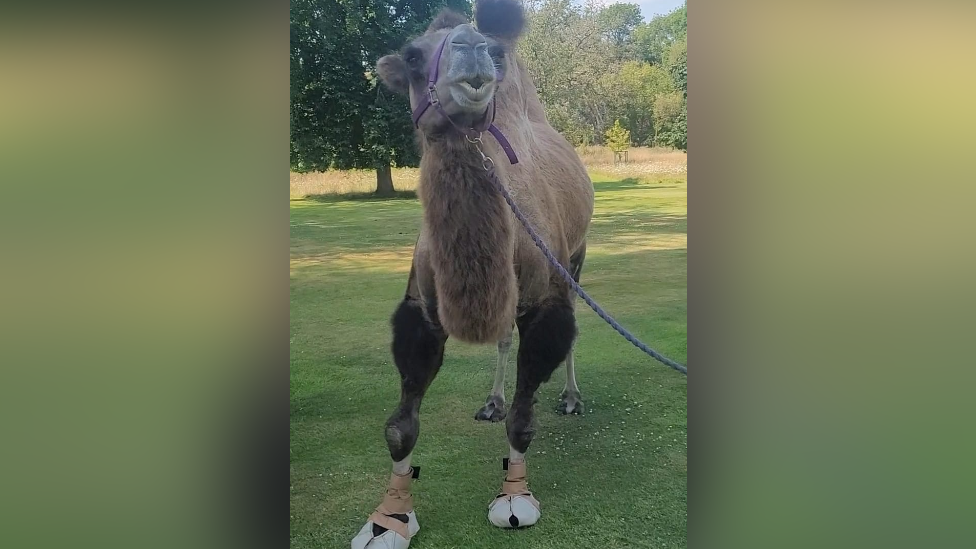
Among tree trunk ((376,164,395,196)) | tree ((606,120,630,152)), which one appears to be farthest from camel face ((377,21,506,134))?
tree ((606,120,630,152))

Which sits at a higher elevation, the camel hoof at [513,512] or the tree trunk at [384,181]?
the tree trunk at [384,181]

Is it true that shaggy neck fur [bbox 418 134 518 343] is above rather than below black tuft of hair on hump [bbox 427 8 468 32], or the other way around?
below

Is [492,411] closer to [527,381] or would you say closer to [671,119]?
[527,381]

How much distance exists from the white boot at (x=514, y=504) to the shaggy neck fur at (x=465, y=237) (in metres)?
0.75

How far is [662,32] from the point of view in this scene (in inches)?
124

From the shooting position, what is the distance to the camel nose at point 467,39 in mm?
2143

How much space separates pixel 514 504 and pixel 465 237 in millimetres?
1231

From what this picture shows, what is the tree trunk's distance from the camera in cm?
311

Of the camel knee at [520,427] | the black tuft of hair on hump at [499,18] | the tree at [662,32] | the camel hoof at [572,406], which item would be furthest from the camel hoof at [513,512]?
the tree at [662,32]

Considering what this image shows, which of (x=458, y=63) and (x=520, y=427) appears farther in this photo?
(x=520, y=427)

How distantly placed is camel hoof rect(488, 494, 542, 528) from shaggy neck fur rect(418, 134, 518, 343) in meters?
0.83

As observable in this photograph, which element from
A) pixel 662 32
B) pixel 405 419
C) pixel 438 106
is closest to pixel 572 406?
pixel 405 419

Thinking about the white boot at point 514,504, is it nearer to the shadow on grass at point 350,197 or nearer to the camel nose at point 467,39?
the shadow on grass at point 350,197

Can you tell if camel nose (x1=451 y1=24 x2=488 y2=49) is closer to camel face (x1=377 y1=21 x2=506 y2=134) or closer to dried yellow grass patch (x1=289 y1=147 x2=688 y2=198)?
camel face (x1=377 y1=21 x2=506 y2=134)
